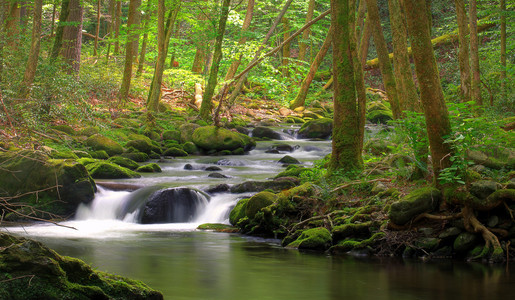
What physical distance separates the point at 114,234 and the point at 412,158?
20.7ft

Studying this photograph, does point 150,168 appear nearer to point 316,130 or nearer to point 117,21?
point 316,130

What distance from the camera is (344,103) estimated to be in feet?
35.7

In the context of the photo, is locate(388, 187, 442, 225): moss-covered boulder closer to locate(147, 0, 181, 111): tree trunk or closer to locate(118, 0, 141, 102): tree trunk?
locate(147, 0, 181, 111): tree trunk

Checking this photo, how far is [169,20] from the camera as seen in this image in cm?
2164

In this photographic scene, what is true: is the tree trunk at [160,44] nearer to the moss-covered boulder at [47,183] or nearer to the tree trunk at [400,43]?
the moss-covered boulder at [47,183]

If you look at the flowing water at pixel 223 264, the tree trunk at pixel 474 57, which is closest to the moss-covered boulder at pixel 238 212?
the flowing water at pixel 223 264

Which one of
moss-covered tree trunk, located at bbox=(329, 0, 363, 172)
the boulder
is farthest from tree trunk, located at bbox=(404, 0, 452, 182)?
the boulder

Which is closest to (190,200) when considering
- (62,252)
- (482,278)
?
(62,252)

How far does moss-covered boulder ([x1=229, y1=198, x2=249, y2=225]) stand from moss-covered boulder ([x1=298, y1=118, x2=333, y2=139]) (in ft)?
42.3

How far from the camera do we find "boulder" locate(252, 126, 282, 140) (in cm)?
2402

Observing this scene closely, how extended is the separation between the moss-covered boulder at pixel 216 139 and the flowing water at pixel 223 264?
281 inches

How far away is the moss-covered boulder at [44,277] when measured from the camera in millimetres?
3779

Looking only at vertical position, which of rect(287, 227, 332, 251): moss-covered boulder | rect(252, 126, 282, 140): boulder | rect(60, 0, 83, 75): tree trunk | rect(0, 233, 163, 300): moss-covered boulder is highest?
rect(60, 0, 83, 75): tree trunk

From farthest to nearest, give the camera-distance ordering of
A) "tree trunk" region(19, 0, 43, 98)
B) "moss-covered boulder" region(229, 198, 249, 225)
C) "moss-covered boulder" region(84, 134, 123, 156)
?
1. "moss-covered boulder" region(84, 134, 123, 156)
2. "tree trunk" region(19, 0, 43, 98)
3. "moss-covered boulder" region(229, 198, 249, 225)
